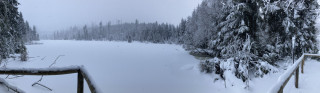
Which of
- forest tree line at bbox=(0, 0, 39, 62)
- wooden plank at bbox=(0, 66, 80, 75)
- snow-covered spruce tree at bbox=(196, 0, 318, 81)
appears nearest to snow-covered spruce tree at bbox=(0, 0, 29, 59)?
forest tree line at bbox=(0, 0, 39, 62)

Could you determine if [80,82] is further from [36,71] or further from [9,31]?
[9,31]

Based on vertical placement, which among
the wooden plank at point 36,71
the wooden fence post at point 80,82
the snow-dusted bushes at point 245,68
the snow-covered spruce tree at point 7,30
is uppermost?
the snow-covered spruce tree at point 7,30

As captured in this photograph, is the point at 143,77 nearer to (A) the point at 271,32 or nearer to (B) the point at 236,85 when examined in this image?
(B) the point at 236,85

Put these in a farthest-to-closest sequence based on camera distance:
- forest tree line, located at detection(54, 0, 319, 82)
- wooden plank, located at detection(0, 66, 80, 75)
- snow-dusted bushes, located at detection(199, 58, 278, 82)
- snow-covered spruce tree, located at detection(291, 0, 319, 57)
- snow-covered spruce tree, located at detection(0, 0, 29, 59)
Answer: snow-covered spruce tree, located at detection(291, 0, 319, 57), snow-dusted bushes, located at detection(199, 58, 278, 82), forest tree line, located at detection(54, 0, 319, 82), snow-covered spruce tree, located at detection(0, 0, 29, 59), wooden plank, located at detection(0, 66, 80, 75)

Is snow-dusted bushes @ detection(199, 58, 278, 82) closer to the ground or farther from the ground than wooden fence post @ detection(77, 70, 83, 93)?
closer to the ground

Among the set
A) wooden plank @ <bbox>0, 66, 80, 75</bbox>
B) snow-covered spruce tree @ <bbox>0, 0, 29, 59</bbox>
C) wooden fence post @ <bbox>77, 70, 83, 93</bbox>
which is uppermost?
snow-covered spruce tree @ <bbox>0, 0, 29, 59</bbox>

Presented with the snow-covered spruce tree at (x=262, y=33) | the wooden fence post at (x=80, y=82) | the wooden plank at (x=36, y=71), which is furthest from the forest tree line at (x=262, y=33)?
the wooden plank at (x=36, y=71)

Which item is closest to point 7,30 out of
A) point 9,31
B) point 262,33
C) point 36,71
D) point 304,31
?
point 9,31

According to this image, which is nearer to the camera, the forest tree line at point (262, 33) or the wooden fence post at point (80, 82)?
the wooden fence post at point (80, 82)

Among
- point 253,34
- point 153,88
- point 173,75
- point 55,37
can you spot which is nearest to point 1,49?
point 153,88

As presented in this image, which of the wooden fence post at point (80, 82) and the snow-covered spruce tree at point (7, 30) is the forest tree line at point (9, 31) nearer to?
the snow-covered spruce tree at point (7, 30)

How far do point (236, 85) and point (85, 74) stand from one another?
10013 millimetres

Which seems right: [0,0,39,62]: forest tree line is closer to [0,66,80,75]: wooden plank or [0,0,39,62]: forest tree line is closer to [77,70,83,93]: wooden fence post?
[0,66,80,75]: wooden plank

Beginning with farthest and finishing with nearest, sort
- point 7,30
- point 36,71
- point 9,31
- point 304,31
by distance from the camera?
point 304,31
point 9,31
point 7,30
point 36,71
